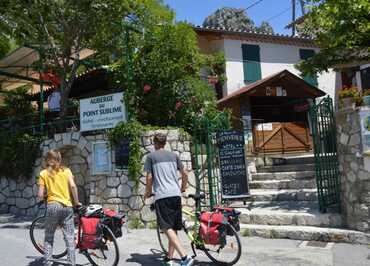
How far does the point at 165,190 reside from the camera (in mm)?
5914

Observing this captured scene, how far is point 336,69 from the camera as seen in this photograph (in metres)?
10.0

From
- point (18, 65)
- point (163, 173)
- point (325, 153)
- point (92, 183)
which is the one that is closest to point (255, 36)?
point (18, 65)

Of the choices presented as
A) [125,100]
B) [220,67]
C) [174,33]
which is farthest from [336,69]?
[220,67]

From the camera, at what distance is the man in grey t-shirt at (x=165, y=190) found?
5891 millimetres

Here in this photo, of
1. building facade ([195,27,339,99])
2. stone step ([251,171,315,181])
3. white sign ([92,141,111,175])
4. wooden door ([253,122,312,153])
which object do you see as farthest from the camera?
building facade ([195,27,339,99])

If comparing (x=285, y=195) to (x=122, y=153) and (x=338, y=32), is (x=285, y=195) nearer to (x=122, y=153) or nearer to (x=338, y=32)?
(x=338, y=32)

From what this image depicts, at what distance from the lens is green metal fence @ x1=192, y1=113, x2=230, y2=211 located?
32.9 ft

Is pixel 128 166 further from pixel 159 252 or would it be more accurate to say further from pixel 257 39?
pixel 257 39

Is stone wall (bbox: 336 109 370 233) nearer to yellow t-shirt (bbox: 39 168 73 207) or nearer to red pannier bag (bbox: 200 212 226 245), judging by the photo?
red pannier bag (bbox: 200 212 226 245)

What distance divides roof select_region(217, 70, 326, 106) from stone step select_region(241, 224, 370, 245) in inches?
377

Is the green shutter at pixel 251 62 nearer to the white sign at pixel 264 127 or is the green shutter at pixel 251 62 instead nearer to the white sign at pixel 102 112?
the white sign at pixel 264 127

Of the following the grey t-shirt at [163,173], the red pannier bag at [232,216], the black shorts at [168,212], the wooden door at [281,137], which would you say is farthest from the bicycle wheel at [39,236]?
the wooden door at [281,137]

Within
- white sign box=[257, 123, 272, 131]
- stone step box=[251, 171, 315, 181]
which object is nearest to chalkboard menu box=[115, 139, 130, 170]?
stone step box=[251, 171, 315, 181]

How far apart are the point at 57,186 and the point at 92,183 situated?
16.1 feet
